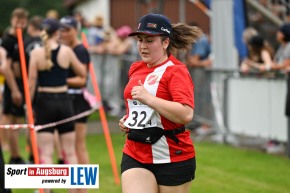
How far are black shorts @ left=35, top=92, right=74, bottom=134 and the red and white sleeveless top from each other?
3.70 m

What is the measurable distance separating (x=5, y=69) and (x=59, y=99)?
3.91 feet

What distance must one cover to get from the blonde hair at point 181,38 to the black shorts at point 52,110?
3.69 m

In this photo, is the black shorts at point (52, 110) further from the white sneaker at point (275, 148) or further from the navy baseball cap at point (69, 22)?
the white sneaker at point (275, 148)

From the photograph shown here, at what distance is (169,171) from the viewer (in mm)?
7172

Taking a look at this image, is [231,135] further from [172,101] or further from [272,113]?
[172,101]

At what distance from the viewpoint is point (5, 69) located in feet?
38.6

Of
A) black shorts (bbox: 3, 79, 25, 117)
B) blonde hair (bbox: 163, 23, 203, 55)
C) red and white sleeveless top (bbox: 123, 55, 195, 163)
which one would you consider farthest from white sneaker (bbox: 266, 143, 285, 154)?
red and white sleeveless top (bbox: 123, 55, 195, 163)

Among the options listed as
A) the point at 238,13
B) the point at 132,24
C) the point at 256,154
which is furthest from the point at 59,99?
the point at 132,24

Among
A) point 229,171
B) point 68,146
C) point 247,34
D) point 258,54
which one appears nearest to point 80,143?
point 68,146

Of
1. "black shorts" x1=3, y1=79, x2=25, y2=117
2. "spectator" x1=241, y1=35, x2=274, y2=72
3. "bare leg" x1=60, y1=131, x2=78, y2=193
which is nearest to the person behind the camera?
"bare leg" x1=60, y1=131, x2=78, y2=193

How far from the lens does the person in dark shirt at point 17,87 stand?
14.1 metres

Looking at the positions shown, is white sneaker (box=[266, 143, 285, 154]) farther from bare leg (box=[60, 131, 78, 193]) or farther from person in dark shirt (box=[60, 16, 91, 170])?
bare leg (box=[60, 131, 78, 193])

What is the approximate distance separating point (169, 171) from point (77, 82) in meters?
4.67

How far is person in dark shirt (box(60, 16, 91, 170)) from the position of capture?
1175cm
